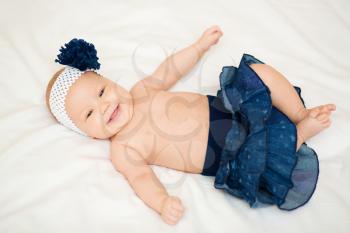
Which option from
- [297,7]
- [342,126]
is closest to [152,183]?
[342,126]

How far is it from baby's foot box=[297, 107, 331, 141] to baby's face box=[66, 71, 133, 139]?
0.55 m

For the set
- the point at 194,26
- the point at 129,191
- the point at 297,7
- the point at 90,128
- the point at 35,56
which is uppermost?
the point at 297,7

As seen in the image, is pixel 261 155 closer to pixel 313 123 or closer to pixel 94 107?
pixel 313 123

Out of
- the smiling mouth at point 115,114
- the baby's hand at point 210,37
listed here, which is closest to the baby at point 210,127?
the smiling mouth at point 115,114

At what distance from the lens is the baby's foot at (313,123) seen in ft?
3.67

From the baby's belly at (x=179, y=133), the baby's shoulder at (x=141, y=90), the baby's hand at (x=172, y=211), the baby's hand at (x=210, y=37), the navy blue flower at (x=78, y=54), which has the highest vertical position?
the baby's hand at (x=210, y=37)

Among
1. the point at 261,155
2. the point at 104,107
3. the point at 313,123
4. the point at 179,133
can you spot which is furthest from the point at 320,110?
the point at 104,107

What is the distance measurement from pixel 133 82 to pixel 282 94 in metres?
0.52

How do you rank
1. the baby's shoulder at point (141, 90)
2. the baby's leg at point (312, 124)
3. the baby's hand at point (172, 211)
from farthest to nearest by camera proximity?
1. the baby's shoulder at point (141, 90)
2. the baby's leg at point (312, 124)
3. the baby's hand at point (172, 211)

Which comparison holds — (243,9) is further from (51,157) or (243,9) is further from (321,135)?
(51,157)

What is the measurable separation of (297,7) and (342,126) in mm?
563

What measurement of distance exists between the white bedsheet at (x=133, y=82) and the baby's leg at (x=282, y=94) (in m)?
0.12

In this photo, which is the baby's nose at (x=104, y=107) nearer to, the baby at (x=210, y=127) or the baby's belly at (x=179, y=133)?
the baby at (x=210, y=127)

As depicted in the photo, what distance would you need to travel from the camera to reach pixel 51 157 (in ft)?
3.58
